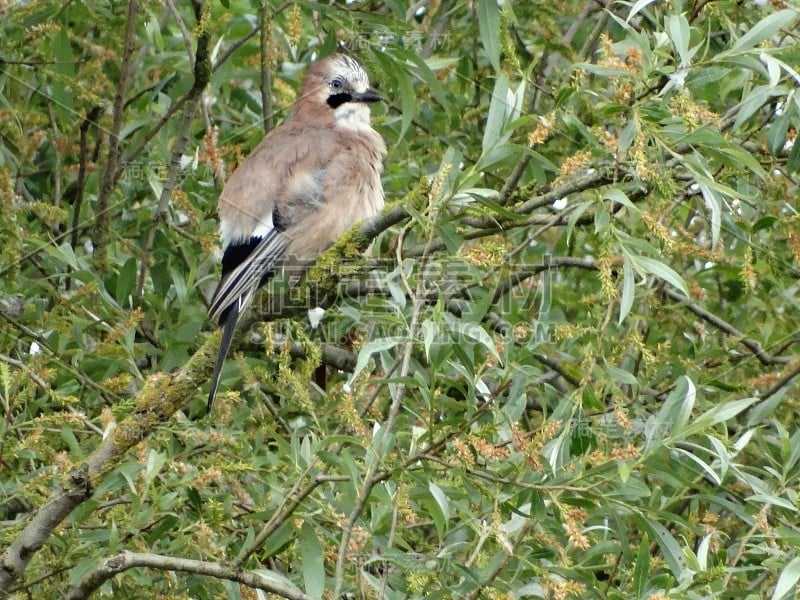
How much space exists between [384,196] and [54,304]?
1930 mm

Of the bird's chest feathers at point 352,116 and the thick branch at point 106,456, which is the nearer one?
the thick branch at point 106,456

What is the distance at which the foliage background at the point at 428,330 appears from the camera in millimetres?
3705

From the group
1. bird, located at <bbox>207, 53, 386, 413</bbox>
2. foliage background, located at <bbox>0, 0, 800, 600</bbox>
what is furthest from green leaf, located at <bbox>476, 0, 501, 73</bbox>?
bird, located at <bbox>207, 53, 386, 413</bbox>

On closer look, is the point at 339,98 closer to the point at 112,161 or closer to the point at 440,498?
the point at 112,161

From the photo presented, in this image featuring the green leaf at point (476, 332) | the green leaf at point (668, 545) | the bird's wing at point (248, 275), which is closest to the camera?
the green leaf at point (476, 332)

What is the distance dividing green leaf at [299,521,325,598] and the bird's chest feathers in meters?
3.13

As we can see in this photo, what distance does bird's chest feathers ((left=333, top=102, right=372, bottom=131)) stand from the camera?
6.59m

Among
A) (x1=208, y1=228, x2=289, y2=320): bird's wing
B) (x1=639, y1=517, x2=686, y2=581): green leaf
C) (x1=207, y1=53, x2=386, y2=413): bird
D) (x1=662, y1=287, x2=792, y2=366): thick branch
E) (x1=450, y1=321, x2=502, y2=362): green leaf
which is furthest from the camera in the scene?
(x1=207, y1=53, x2=386, y2=413): bird

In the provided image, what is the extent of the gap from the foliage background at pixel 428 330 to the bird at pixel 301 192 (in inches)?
6.6

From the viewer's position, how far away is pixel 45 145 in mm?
6688

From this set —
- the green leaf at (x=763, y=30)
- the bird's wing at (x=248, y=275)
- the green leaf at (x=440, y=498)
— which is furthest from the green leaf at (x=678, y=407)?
the bird's wing at (x=248, y=275)

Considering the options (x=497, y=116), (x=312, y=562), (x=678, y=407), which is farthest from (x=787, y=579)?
(x=497, y=116)

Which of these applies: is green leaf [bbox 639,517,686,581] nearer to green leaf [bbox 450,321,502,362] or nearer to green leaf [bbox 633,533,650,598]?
green leaf [bbox 633,533,650,598]

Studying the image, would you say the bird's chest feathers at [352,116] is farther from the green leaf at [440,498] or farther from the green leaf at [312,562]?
the green leaf at [440,498]
